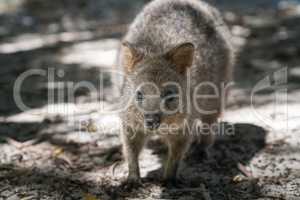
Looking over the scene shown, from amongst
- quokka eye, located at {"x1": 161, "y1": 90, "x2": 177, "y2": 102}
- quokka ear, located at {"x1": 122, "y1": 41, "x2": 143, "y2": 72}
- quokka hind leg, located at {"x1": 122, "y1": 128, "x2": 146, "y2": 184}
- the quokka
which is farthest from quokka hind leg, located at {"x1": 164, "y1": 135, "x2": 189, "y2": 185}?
quokka ear, located at {"x1": 122, "y1": 41, "x2": 143, "y2": 72}

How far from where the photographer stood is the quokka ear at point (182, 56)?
4070mm

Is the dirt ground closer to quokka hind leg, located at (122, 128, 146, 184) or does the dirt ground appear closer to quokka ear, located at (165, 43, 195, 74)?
quokka hind leg, located at (122, 128, 146, 184)

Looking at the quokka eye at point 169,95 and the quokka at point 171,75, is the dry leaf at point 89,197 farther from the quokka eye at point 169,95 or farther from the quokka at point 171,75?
the quokka eye at point 169,95

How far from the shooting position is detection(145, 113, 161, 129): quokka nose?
12.0ft

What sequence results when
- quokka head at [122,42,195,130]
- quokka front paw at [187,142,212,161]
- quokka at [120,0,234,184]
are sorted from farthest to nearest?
1. quokka front paw at [187,142,212,161]
2. quokka at [120,0,234,184]
3. quokka head at [122,42,195,130]

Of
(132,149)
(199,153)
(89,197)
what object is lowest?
(89,197)

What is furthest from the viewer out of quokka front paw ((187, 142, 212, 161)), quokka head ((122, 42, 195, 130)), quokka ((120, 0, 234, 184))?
quokka front paw ((187, 142, 212, 161))

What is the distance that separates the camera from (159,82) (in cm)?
397

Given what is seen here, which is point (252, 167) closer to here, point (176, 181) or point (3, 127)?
point (176, 181)

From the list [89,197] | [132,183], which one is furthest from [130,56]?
[89,197]

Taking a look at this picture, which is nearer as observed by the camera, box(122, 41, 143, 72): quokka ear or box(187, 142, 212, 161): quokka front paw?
box(122, 41, 143, 72): quokka ear

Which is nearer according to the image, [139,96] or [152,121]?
[152,121]

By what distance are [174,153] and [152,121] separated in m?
0.69

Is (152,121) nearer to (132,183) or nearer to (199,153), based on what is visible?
(132,183)
